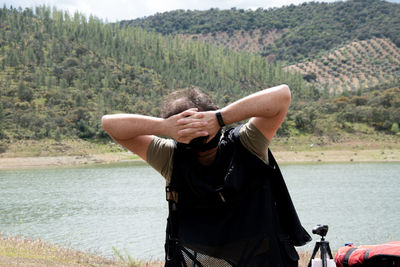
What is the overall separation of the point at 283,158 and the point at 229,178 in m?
35.2

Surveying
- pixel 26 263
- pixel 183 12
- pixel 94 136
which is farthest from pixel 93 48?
pixel 183 12

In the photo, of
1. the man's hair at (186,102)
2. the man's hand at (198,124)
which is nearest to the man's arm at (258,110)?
the man's hand at (198,124)

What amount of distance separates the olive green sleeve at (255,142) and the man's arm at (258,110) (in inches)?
0.9

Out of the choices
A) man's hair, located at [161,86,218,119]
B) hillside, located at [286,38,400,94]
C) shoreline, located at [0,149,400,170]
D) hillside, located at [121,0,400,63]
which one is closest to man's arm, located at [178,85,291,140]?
man's hair, located at [161,86,218,119]

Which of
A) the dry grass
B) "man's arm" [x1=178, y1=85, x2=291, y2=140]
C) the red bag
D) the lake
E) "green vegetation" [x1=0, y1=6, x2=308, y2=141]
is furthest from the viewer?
"green vegetation" [x1=0, y1=6, x2=308, y2=141]

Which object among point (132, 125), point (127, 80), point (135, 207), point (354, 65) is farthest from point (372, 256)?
point (354, 65)

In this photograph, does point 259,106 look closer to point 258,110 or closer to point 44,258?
point 258,110

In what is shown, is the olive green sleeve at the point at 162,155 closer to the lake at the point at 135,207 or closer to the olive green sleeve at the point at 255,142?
the olive green sleeve at the point at 255,142

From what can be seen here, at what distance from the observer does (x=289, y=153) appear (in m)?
38.5

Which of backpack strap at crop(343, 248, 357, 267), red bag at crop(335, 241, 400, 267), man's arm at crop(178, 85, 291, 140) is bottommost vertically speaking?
backpack strap at crop(343, 248, 357, 267)

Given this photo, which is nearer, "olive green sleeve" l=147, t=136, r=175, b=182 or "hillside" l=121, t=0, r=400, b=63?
"olive green sleeve" l=147, t=136, r=175, b=182

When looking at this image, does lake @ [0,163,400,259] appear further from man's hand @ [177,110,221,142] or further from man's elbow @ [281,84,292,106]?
man's elbow @ [281,84,292,106]

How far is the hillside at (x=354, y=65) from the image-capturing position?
9719cm

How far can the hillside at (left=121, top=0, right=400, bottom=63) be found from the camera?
427 feet
